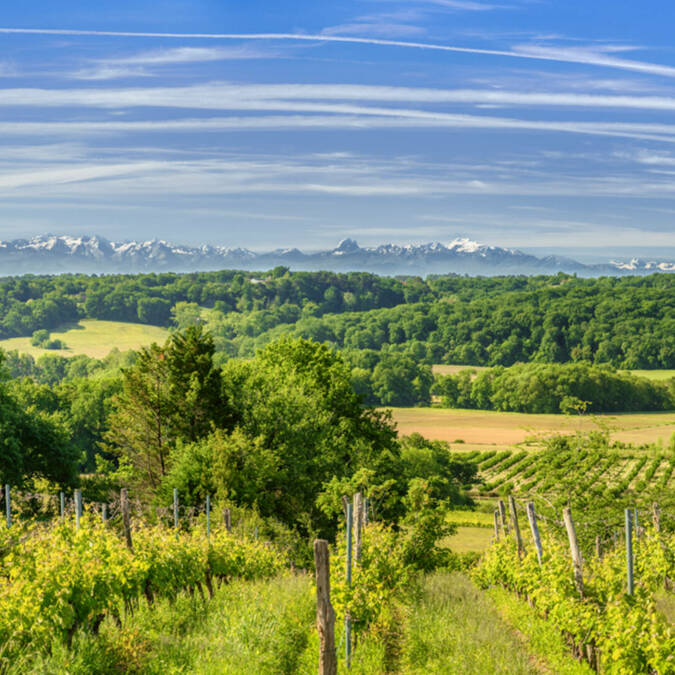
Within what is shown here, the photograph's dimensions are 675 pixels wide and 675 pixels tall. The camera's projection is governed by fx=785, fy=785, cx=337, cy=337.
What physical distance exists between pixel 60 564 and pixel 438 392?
14358cm

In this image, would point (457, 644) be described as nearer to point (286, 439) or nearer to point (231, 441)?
point (231, 441)

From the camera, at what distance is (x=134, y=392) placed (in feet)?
109

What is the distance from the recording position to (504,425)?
383ft

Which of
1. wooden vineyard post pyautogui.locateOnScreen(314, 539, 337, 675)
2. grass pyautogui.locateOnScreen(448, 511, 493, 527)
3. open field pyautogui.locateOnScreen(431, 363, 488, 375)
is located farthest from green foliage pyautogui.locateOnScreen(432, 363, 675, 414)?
wooden vineyard post pyautogui.locateOnScreen(314, 539, 337, 675)

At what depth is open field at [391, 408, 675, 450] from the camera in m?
101

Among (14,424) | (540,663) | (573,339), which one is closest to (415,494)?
(14,424)

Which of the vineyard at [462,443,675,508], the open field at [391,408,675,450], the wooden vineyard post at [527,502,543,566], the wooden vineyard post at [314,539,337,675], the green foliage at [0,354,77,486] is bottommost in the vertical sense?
the open field at [391,408,675,450]

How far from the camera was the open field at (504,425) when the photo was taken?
10125 centimetres

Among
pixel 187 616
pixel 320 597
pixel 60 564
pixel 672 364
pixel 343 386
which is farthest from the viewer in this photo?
pixel 672 364

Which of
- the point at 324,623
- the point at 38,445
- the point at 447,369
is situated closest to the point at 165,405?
the point at 38,445

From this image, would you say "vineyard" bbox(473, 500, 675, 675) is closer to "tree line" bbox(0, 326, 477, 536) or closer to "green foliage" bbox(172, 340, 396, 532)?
"green foliage" bbox(172, 340, 396, 532)

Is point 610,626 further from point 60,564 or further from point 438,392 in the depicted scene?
point 438,392

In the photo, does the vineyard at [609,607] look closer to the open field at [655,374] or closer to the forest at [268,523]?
the forest at [268,523]

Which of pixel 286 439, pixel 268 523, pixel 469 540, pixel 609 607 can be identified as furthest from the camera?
pixel 469 540
